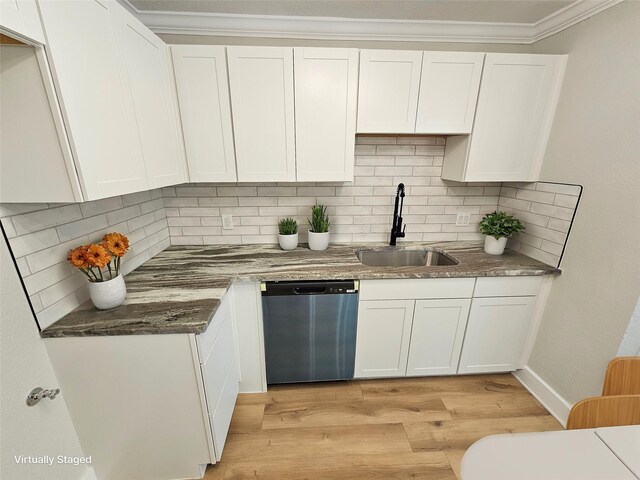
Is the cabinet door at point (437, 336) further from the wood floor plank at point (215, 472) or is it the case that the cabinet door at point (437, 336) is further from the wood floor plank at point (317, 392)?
the wood floor plank at point (215, 472)

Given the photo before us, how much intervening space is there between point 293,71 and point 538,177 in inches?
71.3

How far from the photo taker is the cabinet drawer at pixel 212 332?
45.4 inches

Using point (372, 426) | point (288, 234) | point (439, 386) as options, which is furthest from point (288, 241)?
point (439, 386)

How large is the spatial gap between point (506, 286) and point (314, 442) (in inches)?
61.1

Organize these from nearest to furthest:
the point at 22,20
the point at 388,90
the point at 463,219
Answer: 1. the point at 22,20
2. the point at 388,90
3. the point at 463,219

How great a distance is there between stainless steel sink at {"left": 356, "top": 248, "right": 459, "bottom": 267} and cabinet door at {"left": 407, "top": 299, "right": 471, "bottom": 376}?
460mm

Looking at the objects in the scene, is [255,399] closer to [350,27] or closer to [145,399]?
[145,399]

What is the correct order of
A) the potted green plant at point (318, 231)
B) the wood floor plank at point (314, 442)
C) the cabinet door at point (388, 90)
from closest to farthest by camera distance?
the wood floor plank at point (314, 442)
the cabinet door at point (388, 90)
the potted green plant at point (318, 231)

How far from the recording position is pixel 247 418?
1.67 meters

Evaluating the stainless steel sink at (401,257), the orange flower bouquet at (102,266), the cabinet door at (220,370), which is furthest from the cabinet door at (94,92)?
the stainless steel sink at (401,257)

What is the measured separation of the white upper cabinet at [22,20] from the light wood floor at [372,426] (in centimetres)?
194

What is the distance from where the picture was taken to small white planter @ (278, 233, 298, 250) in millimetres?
1949

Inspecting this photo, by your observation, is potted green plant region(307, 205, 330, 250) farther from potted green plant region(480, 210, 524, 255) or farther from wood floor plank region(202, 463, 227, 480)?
wood floor plank region(202, 463, 227, 480)

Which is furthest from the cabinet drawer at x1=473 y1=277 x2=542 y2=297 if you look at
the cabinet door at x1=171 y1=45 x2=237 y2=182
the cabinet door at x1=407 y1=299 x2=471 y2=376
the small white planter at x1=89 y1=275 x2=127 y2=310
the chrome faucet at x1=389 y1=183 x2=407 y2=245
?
the small white planter at x1=89 y1=275 x2=127 y2=310
